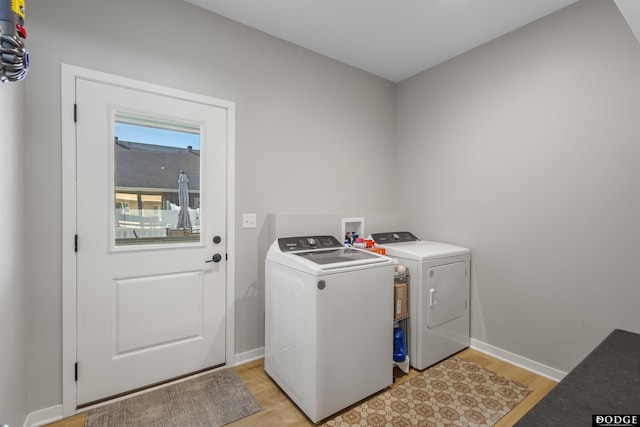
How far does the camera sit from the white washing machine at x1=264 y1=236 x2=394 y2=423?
1769 mm

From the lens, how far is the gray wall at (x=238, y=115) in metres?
1.73

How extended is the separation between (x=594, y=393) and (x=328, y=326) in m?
1.22

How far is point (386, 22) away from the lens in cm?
236

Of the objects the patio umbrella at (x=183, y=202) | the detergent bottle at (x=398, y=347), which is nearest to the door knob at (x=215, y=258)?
the patio umbrella at (x=183, y=202)

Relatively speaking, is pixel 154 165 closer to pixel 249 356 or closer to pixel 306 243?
pixel 306 243

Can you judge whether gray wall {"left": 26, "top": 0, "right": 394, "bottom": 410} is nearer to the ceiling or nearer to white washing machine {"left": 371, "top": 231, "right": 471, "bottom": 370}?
the ceiling

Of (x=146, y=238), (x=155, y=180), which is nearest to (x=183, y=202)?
(x=155, y=180)

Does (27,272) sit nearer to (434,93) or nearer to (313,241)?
(313,241)

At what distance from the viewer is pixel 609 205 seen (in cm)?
199

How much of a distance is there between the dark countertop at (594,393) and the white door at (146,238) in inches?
82.5

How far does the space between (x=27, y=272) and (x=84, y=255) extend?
0.27 metres

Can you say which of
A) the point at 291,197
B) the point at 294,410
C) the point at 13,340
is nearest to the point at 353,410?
the point at 294,410

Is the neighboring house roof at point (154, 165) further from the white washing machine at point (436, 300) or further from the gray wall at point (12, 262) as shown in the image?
the white washing machine at point (436, 300)

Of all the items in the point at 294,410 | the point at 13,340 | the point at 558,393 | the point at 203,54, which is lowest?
the point at 294,410
